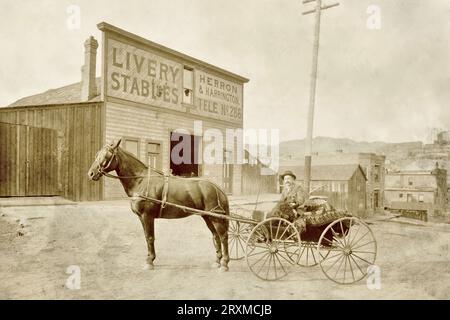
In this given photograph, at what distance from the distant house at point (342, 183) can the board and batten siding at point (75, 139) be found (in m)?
22.4

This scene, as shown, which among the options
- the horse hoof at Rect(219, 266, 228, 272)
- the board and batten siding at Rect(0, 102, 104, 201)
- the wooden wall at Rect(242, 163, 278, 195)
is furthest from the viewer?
the wooden wall at Rect(242, 163, 278, 195)

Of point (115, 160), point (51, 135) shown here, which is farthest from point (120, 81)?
point (115, 160)

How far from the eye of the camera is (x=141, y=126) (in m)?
11.6

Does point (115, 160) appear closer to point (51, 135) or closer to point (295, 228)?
point (295, 228)

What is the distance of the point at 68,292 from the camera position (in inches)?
202

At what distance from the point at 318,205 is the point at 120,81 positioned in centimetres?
730

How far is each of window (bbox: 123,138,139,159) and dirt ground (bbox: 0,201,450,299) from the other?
7.11 ft

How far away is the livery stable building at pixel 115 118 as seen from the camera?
31.2ft

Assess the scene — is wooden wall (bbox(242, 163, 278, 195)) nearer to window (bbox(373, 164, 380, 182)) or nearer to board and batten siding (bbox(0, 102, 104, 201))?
board and batten siding (bbox(0, 102, 104, 201))

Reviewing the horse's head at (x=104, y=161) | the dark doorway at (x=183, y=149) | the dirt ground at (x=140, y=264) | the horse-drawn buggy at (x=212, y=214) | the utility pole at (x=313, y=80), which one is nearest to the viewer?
the dirt ground at (x=140, y=264)

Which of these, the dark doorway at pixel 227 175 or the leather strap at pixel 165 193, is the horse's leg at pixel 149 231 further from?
the dark doorway at pixel 227 175

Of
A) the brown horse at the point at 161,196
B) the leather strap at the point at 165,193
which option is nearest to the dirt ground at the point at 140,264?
the brown horse at the point at 161,196

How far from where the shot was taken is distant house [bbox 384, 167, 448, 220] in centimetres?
4228

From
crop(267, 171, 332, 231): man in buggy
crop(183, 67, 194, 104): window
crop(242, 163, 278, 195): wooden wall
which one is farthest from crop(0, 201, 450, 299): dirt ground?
crop(242, 163, 278, 195): wooden wall
